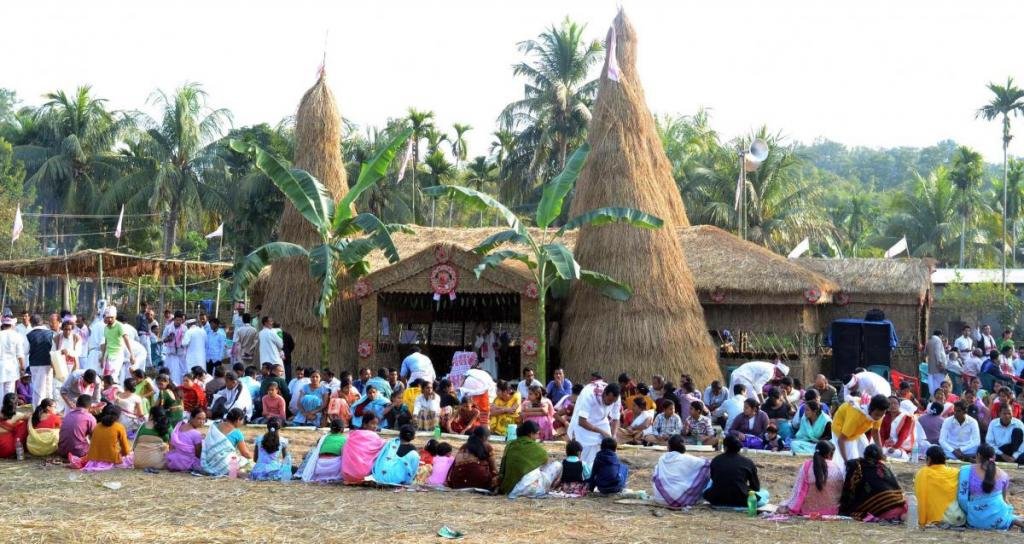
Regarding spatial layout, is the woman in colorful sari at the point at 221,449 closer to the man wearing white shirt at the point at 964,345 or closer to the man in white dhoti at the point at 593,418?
the man in white dhoti at the point at 593,418

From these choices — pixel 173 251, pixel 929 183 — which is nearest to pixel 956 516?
pixel 173 251

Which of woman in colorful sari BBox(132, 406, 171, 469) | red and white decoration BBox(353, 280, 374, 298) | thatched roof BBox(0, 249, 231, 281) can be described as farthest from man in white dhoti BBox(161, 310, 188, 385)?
woman in colorful sari BBox(132, 406, 171, 469)

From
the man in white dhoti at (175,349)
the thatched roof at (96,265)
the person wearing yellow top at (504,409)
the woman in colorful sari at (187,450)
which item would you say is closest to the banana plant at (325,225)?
the man in white dhoti at (175,349)

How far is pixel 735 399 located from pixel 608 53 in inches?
316

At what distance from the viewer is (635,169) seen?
21.0m

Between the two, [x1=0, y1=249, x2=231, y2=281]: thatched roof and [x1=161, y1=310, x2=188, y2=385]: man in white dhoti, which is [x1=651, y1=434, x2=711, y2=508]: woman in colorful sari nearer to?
[x1=161, y1=310, x2=188, y2=385]: man in white dhoti

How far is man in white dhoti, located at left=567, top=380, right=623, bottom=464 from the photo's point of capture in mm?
13383

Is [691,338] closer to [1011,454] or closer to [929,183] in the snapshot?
[1011,454]

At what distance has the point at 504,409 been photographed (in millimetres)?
16281

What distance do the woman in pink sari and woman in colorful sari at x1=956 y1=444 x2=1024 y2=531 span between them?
5.89 metres

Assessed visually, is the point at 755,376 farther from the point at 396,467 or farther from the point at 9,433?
the point at 9,433

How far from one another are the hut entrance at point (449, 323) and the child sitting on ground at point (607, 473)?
1140cm

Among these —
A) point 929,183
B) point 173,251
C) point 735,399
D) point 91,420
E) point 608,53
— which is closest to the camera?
point 91,420

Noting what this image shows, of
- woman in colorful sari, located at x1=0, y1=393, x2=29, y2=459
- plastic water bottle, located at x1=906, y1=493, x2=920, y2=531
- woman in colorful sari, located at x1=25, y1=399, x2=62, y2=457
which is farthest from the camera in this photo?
woman in colorful sari, located at x1=0, y1=393, x2=29, y2=459
